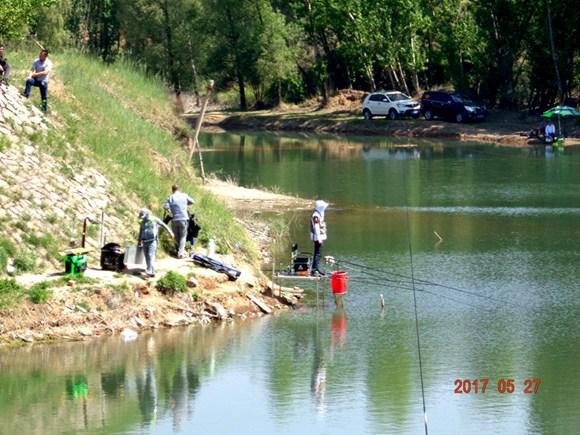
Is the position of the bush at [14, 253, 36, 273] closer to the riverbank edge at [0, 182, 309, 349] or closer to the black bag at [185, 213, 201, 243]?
the riverbank edge at [0, 182, 309, 349]

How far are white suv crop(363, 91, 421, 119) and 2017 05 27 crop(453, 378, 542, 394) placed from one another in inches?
2247

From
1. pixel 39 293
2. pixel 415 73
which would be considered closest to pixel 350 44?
pixel 415 73

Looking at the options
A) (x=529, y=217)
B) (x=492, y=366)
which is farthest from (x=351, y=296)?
(x=529, y=217)

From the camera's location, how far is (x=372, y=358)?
24.2m

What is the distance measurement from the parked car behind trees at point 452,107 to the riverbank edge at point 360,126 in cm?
61

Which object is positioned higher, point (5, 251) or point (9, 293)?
point (5, 251)

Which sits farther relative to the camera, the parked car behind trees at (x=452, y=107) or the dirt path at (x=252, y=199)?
the parked car behind trees at (x=452, y=107)

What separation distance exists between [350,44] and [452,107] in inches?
420

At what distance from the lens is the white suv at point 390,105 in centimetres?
7894

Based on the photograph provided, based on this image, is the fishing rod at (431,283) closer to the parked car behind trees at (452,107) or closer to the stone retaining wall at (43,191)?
the stone retaining wall at (43,191)

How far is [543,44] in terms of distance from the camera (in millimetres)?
75562

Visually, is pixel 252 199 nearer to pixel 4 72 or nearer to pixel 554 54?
pixel 4 72

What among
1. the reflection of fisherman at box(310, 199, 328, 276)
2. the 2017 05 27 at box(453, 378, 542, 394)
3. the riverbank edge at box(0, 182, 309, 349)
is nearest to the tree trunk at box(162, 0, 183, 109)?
the riverbank edge at box(0, 182, 309, 349)

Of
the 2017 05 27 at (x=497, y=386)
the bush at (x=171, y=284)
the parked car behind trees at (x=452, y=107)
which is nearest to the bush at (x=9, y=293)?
the bush at (x=171, y=284)
